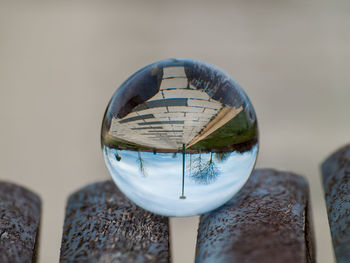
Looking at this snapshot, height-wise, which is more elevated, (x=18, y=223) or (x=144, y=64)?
(x=144, y=64)

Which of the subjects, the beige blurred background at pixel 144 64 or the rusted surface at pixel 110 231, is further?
the beige blurred background at pixel 144 64

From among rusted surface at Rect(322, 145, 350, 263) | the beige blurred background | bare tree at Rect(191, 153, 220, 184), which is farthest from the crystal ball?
the beige blurred background

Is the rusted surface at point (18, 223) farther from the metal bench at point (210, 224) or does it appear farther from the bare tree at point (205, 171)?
the bare tree at point (205, 171)

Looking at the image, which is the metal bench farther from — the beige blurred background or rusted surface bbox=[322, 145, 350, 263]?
the beige blurred background

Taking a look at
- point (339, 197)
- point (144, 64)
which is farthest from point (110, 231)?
point (144, 64)

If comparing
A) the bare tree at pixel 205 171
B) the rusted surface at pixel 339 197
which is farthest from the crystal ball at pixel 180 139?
the rusted surface at pixel 339 197

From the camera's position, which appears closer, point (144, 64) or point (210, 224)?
point (210, 224)

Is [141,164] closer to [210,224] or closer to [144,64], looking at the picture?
[210,224]

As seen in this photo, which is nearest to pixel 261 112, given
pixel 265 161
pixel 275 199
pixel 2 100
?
pixel 265 161
